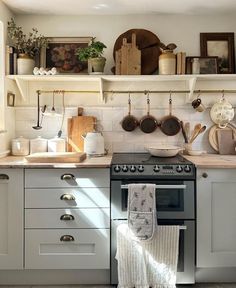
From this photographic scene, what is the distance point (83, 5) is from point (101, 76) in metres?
0.62

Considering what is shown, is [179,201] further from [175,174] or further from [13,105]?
[13,105]

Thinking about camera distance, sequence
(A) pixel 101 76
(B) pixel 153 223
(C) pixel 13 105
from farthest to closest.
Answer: (C) pixel 13 105 → (A) pixel 101 76 → (B) pixel 153 223

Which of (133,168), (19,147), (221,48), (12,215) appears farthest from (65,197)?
(221,48)

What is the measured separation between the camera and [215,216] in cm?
262

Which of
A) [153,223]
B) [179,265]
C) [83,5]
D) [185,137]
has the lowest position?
[179,265]

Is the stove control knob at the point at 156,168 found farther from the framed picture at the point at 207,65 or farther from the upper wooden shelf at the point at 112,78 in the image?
the framed picture at the point at 207,65

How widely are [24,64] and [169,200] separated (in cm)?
166

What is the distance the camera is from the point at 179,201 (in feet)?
8.50

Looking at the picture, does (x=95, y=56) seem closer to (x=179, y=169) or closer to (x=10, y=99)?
(x=10, y=99)

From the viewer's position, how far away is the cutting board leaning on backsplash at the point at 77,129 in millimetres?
3240

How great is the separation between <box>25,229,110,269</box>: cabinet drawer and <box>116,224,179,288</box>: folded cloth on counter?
147mm

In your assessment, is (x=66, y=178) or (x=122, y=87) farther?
(x=122, y=87)

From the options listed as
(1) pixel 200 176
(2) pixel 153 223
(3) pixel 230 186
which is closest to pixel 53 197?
(2) pixel 153 223

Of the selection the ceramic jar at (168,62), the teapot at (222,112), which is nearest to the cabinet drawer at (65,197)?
the ceramic jar at (168,62)
